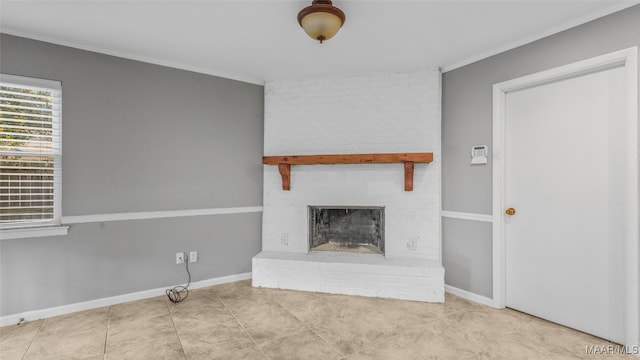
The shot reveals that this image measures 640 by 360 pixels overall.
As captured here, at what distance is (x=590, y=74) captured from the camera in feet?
7.50

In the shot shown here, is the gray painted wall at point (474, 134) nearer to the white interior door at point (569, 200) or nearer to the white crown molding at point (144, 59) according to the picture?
the white interior door at point (569, 200)

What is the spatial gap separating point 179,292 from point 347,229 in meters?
1.95

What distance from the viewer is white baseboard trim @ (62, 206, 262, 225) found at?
2.71 metres

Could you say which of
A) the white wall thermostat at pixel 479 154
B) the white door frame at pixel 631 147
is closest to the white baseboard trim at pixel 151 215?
the white wall thermostat at pixel 479 154

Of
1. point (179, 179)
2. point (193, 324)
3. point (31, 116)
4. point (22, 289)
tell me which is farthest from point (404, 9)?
point (22, 289)

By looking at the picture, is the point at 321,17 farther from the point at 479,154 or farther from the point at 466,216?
the point at 466,216

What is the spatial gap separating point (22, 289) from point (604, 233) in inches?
183

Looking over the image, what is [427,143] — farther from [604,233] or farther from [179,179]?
[179,179]

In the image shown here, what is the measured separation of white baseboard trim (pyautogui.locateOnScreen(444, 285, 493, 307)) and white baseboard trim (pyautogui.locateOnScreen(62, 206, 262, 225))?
2333mm

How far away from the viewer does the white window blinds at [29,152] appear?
8.06ft

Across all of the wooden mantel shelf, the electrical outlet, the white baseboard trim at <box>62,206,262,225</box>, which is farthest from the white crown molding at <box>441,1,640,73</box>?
the electrical outlet

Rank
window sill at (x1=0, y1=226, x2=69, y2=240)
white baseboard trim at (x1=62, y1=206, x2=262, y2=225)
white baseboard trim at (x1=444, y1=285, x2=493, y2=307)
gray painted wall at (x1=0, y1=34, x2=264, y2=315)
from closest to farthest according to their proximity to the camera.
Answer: window sill at (x1=0, y1=226, x2=69, y2=240) → gray painted wall at (x1=0, y1=34, x2=264, y2=315) → white baseboard trim at (x1=62, y1=206, x2=262, y2=225) → white baseboard trim at (x1=444, y1=285, x2=493, y2=307)

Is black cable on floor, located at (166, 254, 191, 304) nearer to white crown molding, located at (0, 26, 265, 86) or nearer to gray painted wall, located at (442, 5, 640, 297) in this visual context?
white crown molding, located at (0, 26, 265, 86)

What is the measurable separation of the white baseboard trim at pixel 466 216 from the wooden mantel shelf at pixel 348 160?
1.53 ft
